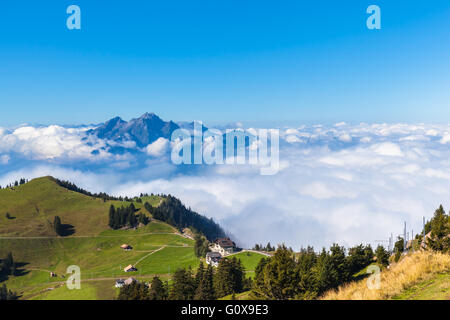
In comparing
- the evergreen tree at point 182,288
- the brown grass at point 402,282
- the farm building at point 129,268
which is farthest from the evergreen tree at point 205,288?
the farm building at point 129,268

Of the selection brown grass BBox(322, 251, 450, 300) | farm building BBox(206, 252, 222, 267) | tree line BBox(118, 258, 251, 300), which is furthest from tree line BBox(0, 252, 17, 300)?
brown grass BBox(322, 251, 450, 300)

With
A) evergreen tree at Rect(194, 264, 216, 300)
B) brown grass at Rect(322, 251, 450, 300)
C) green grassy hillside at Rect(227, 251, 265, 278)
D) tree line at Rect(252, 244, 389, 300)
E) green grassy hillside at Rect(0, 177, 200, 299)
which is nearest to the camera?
brown grass at Rect(322, 251, 450, 300)

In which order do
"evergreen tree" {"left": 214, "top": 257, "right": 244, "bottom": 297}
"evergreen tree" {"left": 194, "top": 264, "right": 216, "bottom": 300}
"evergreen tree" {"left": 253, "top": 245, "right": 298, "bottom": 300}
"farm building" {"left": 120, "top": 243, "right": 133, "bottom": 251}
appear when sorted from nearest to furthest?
"evergreen tree" {"left": 253, "top": 245, "right": 298, "bottom": 300} < "evergreen tree" {"left": 194, "top": 264, "right": 216, "bottom": 300} < "evergreen tree" {"left": 214, "top": 257, "right": 244, "bottom": 297} < "farm building" {"left": 120, "top": 243, "right": 133, "bottom": 251}

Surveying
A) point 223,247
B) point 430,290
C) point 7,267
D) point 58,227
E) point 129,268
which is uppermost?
point 430,290

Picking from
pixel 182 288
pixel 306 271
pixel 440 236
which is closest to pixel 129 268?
pixel 182 288

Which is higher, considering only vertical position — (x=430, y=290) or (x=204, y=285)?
(x=430, y=290)

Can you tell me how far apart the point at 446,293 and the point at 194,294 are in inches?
2324

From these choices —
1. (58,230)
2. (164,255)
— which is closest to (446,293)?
(164,255)

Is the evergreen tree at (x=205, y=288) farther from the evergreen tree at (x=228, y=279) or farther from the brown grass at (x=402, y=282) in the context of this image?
the brown grass at (x=402, y=282)

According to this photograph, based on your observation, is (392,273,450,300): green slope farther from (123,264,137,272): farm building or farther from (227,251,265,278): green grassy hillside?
(123,264,137,272): farm building

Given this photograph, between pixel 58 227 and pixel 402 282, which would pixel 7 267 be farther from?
pixel 402 282

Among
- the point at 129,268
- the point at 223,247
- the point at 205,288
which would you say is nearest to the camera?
the point at 205,288
